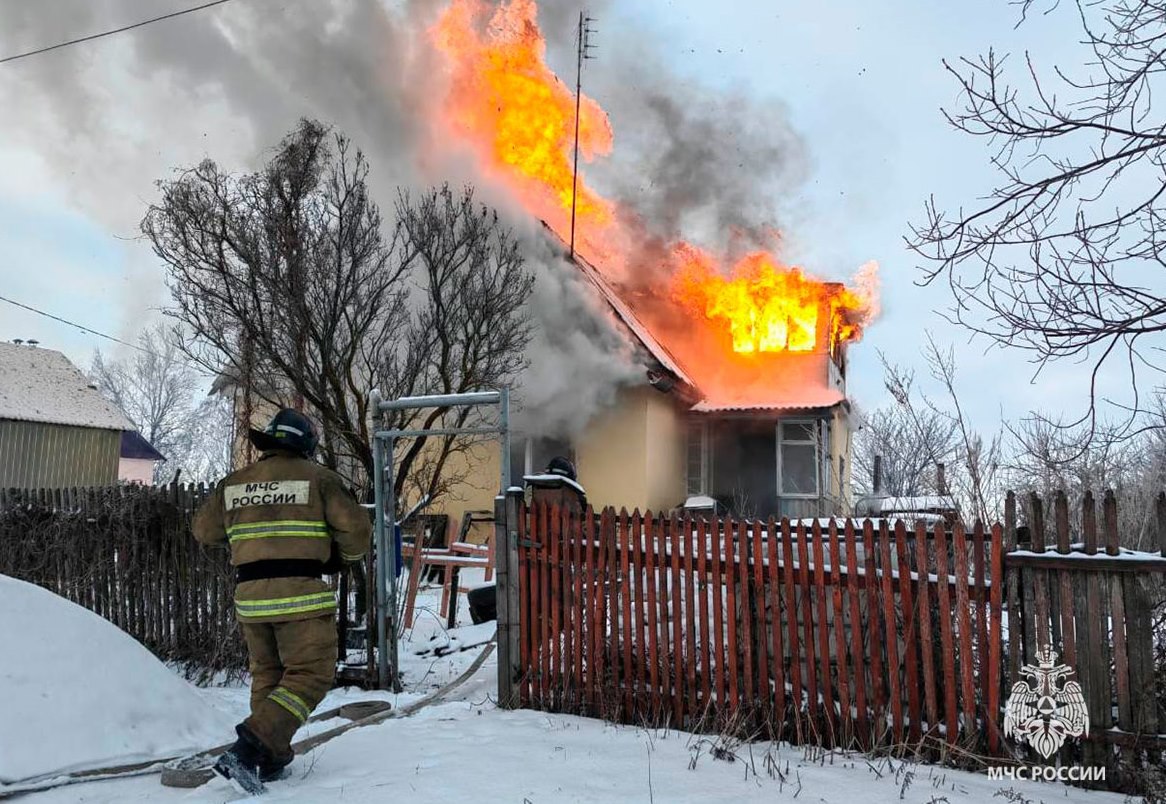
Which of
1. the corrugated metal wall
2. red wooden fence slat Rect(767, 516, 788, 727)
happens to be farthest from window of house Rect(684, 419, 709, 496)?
the corrugated metal wall

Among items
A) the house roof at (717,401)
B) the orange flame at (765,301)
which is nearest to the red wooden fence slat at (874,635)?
the house roof at (717,401)

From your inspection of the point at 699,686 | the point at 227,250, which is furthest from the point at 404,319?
the point at 699,686

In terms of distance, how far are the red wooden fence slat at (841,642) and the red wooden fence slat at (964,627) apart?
54 centimetres

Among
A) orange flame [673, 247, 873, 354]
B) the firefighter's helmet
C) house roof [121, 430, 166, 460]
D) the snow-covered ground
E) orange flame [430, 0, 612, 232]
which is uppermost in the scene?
orange flame [430, 0, 612, 232]

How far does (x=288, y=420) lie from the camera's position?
4031 mm

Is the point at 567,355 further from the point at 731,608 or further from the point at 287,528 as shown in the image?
the point at 287,528

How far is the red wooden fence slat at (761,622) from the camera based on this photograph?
4.40 m

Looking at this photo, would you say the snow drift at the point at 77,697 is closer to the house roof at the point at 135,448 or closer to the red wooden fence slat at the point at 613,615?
the red wooden fence slat at the point at 613,615

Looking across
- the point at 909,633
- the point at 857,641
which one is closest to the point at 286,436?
the point at 857,641

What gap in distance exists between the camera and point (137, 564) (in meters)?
6.80

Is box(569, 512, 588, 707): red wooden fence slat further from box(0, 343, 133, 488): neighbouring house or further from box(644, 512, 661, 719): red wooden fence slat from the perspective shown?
box(0, 343, 133, 488): neighbouring house

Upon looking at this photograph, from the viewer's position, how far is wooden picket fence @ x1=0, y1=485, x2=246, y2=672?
21.2 feet

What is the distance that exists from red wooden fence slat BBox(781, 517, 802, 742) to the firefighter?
224 cm

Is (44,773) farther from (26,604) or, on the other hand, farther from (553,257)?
(553,257)
